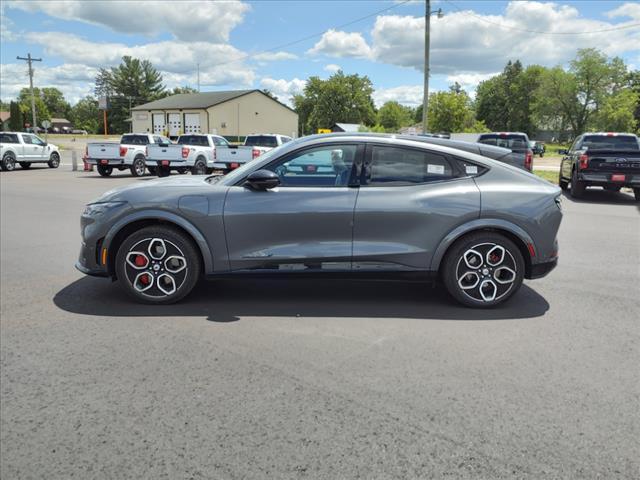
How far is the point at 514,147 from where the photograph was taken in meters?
18.1

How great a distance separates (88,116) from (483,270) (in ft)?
488

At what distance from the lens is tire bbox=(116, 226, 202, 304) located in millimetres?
5047

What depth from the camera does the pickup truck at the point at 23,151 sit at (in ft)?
85.4

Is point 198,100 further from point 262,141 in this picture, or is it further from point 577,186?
point 577,186

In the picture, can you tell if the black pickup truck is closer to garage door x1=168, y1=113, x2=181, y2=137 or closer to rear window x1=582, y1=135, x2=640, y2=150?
rear window x1=582, y1=135, x2=640, y2=150

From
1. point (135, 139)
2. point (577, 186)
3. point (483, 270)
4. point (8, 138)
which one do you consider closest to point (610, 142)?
point (577, 186)

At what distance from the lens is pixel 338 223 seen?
16.3 ft

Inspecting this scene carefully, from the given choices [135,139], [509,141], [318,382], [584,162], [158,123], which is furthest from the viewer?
[158,123]

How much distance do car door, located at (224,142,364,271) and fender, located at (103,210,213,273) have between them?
22cm

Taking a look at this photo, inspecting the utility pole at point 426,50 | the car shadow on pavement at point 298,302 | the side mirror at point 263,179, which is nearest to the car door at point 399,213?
the car shadow on pavement at point 298,302

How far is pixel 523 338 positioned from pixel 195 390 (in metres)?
2.59

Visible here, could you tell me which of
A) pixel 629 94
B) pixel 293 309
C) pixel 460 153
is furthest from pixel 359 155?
pixel 629 94

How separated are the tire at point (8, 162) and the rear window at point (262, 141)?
11.6 m

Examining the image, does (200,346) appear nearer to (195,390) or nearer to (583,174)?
(195,390)
